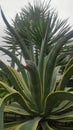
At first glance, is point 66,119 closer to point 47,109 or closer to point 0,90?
point 47,109

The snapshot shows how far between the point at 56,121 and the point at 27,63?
0.55 m

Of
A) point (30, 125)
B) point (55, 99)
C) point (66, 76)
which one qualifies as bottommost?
point (30, 125)

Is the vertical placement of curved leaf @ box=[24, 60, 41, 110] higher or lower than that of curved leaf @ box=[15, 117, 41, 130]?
higher

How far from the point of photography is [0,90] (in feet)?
8.19

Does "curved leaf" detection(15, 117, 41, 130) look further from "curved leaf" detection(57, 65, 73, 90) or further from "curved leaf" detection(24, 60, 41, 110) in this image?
"curved leaf" detection(57, 65, 73, 90)

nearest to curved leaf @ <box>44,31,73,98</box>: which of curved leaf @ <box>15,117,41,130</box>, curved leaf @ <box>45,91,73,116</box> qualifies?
curved leaf @ <box>45,91,73,116</box>

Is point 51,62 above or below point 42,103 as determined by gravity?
above

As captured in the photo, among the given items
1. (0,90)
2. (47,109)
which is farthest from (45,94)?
(0,90)

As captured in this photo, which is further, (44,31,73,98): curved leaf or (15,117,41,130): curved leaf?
(44,31,73,98): curved leaf

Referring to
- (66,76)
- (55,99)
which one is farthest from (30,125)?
(66,76)

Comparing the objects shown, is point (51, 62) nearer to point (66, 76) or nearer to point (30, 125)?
point (66, 76)

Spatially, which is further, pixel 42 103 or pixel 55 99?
pixel 42 103

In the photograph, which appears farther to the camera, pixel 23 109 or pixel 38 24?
pixel 38 24

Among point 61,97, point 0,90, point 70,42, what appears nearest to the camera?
point 61,97
